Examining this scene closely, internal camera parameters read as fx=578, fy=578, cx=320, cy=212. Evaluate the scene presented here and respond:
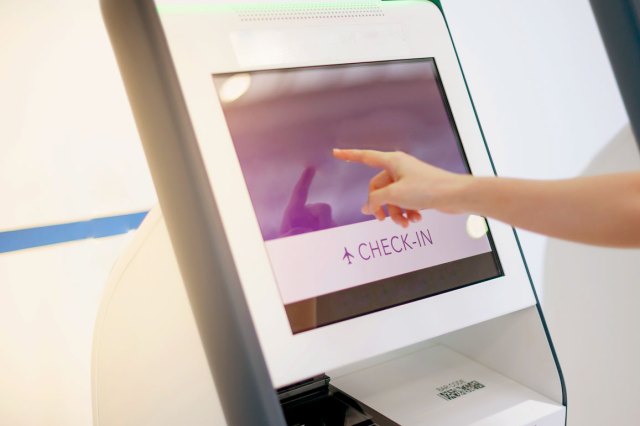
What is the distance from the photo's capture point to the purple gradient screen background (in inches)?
43.1

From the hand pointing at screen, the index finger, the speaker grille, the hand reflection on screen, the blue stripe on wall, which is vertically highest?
the speaker grille

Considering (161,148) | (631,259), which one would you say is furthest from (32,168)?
(631,259)

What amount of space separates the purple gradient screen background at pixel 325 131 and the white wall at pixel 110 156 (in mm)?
866

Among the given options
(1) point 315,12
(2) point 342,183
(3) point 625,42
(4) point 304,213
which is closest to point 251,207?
(4) point 304,213

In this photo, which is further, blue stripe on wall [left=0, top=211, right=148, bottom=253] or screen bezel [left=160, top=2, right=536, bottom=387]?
blue stripe on wall [left=0, top=211, right=148, bottom=253]

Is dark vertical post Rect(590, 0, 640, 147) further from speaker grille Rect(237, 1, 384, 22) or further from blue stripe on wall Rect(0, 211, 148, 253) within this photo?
blue stripe on wall Rect(0, 211, 148, 253)

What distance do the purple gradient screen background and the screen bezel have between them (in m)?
0.03

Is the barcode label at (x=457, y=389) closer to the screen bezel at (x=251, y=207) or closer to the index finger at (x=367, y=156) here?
the screen bezel at (x=251, y=207)

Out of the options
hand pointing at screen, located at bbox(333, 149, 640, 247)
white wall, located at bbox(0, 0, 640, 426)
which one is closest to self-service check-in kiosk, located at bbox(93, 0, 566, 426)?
hand pointing at screen, located at bbox(333, 149, 640, 247)

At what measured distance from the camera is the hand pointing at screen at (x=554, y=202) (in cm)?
80

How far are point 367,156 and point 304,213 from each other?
0.17 metres

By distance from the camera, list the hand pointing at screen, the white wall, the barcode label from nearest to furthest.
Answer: the hand pointing at screen, the barcode label, the white wall

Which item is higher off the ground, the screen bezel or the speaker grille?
the speaker grille

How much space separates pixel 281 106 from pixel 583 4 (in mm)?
1616
